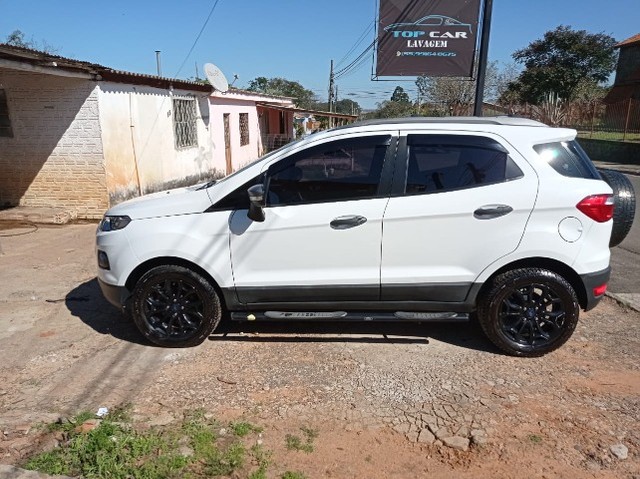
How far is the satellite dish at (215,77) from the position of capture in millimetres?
13008

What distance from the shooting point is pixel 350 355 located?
384 centimetres

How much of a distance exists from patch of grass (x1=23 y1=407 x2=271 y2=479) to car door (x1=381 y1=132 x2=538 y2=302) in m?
1.65

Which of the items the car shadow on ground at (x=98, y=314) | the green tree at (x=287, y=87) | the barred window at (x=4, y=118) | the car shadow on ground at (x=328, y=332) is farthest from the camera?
→ the green tree at (x=287, y=87)

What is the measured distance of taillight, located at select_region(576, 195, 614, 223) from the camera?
348 centimetres

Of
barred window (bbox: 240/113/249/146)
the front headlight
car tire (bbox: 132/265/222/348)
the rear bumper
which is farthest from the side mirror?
barred window (bbox: 240/113/249/146)

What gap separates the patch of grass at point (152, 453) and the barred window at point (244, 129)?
53.8ft

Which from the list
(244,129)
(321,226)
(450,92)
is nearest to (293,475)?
(321,226)

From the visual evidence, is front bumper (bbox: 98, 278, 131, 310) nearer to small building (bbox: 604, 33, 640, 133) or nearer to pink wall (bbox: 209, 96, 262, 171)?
pink wall (bbox: 209, 96, 262, 171)

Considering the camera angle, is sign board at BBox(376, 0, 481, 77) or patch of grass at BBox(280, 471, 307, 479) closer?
patch of grass at BBox(280, 471, 307, 479)

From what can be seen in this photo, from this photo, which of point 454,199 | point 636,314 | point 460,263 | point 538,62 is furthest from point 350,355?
point 538,62

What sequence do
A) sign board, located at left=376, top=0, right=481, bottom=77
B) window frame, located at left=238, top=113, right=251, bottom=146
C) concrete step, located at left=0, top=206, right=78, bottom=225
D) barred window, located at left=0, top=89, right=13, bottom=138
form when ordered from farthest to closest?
window frame, located at left=238, top=113, right=251, bottom=146, sign board, located at left=376, top=0, right=481, bottom=77, barred window, located at left=0, top=89, right=13, bottom=138, concrete step, located at left=0, top=206, right=78, bottom=225

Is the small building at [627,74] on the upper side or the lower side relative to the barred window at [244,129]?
upper

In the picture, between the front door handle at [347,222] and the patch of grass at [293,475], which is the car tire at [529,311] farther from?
the patch of grass at [293,475]

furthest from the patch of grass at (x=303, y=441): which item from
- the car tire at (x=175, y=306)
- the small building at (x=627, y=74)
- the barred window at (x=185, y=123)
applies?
the small building at (x=627, y=74)
